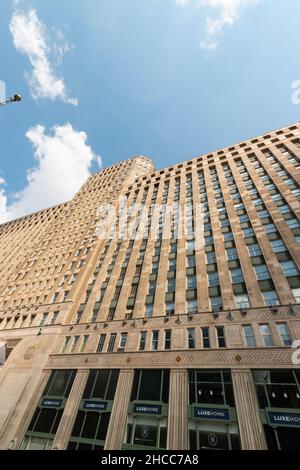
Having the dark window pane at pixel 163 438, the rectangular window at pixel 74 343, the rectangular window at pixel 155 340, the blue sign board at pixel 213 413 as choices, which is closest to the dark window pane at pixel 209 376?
the blue sign board at pixel 213 413

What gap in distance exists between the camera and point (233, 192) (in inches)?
1559

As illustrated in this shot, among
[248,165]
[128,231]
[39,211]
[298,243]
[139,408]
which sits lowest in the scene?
[139,408]

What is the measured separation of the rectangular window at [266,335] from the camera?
63.8ft

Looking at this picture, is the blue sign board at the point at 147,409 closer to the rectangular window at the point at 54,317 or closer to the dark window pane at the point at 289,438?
the dark window pane at the point at 289,438

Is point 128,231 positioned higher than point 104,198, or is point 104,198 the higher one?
point 104,198

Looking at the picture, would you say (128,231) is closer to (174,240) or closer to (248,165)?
(174,240)

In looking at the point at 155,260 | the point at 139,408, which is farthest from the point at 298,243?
the point at 139,408

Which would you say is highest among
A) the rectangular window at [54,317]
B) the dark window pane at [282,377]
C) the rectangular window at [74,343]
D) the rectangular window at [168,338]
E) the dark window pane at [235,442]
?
the rectangular window at [54,317]

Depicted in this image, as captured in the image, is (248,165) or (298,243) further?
Answer: (248,165)

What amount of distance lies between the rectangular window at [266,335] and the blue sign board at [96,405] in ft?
46.0

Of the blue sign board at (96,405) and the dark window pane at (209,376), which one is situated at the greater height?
the dark window pane at (209,376)

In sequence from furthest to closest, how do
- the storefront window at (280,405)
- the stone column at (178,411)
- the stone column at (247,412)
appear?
the stone column at (178,411) → the stone column at (247,412) → the storefront window at (280,405)

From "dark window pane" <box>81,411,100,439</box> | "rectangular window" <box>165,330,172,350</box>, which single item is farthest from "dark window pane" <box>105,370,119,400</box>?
"rectangular window" <box>165,330,172,350</box>

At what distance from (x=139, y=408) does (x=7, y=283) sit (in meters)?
41.4
